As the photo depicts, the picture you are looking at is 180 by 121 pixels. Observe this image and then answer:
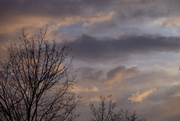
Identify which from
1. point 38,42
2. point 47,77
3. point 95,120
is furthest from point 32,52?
point 95,120

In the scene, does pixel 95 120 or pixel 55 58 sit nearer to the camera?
pixel 55 58

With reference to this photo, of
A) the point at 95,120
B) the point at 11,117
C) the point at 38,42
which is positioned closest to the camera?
the point at 11,117

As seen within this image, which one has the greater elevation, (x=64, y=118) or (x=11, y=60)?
(x=11, y=60)

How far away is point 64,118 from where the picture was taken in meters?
19.0

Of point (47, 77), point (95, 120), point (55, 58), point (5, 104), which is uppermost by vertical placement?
point (95, 120)

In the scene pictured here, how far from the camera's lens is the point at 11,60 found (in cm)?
1850

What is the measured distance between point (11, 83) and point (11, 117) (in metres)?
2.54

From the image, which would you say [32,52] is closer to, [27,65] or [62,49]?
[27,65]

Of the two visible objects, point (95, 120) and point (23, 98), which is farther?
point (95, 120)

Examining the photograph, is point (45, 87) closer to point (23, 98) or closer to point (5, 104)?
point (23, 98)

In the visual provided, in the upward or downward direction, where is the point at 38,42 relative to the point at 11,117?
upward

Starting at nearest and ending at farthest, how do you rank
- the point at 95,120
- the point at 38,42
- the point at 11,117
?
the point at 11,117, the point at 38,42, the point at 95,120

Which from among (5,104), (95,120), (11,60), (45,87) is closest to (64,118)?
(45,87)

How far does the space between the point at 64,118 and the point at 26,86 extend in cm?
380
